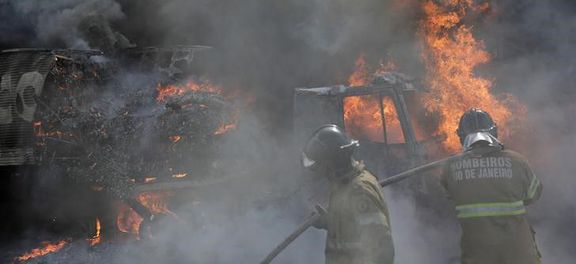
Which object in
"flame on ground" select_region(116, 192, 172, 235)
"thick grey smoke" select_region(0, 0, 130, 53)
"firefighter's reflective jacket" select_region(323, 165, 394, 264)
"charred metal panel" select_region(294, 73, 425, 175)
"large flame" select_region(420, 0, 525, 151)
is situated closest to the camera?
"firefighter's reflective jacket" select_region(323, 165, 394, 264)

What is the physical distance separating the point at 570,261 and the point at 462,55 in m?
4.72

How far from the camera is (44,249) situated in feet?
28.8

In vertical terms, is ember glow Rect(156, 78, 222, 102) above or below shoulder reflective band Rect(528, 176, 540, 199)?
above

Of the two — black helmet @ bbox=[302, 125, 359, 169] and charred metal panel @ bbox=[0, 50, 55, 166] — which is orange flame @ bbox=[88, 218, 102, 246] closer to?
charred metal panel @ bbox=[0, 50, 55, 166]

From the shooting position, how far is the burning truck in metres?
9.23

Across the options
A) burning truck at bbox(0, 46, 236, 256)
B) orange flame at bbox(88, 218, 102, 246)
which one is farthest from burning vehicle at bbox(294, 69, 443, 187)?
orange flame at bbox(88, 218, 102, 246)

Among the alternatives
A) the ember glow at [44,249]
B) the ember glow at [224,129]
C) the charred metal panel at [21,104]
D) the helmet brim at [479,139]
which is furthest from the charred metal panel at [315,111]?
the charred metal panel at [21,104]

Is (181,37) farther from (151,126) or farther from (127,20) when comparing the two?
(151,126)

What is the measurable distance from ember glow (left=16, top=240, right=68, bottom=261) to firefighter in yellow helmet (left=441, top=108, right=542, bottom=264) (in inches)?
300

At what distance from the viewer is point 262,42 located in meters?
11.8

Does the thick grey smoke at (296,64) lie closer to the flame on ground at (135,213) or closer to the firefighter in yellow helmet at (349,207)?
the flame on ground at (135,213)

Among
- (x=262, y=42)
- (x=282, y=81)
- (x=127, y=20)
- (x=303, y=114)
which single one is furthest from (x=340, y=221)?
(x=127, y=20)

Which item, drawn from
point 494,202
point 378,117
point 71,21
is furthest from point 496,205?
point 71,21

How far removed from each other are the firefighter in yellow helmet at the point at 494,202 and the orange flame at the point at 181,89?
775 centimetres
